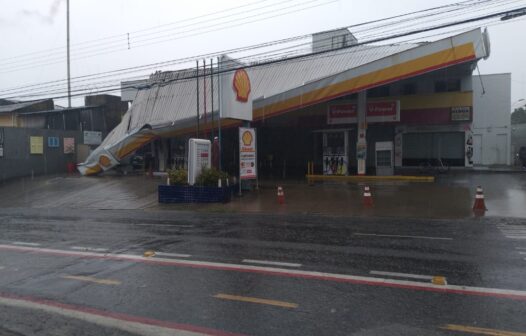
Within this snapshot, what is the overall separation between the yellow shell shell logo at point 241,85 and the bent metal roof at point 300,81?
340 centimetres

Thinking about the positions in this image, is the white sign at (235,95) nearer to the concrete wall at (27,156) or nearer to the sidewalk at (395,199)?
the sidewalk at (395,199)

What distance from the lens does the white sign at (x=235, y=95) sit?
19891mm

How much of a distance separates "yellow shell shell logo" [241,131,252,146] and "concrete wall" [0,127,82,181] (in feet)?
63.7

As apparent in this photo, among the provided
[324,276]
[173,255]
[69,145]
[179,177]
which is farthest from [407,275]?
[69,145]

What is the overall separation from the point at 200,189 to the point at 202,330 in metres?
14.7

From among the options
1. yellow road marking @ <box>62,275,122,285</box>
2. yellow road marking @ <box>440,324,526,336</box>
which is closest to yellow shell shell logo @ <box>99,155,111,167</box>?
yellow road marking @ <box>62,275,122,285</box>

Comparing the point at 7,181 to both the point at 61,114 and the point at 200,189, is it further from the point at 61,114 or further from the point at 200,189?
the point at 200,189

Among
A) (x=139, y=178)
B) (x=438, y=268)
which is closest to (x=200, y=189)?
(x=139, y=178)

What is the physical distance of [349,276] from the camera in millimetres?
7125

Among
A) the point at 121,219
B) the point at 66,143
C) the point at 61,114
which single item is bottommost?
the point at 121,219

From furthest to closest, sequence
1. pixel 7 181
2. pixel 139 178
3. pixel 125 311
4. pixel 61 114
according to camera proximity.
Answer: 1. pixel 61 114
2. pixel 7 181
3. pixel 139 178
4. pixel 125 311

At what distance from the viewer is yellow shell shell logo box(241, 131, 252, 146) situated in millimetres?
20484

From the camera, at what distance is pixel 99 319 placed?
215 inches

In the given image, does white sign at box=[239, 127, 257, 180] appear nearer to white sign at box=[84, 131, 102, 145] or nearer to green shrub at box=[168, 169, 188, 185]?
green shrub at box=[168, 169, 188, 185]
